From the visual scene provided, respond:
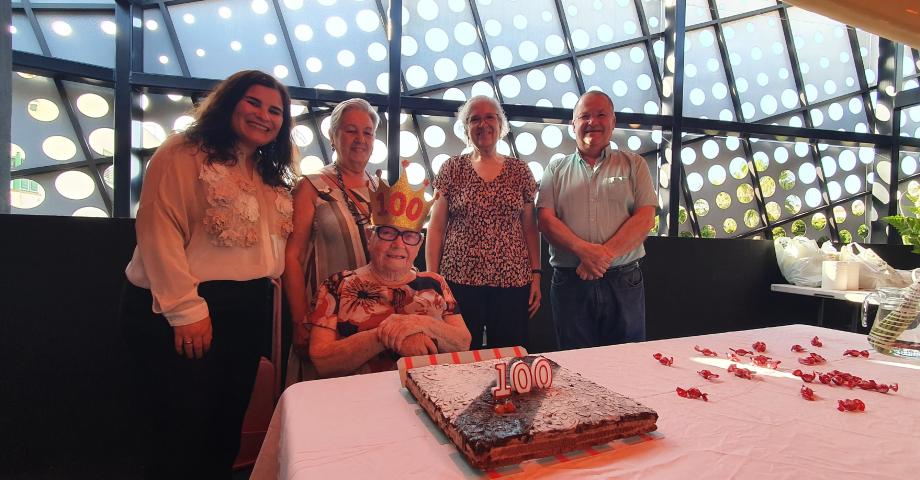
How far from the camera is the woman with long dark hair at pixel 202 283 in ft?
4.21

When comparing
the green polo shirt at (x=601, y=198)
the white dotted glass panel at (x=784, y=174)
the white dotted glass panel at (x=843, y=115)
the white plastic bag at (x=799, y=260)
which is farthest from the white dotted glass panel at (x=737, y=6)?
the green polo shirt at (x=601, y=198)

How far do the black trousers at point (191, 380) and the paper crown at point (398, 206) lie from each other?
0.46 m

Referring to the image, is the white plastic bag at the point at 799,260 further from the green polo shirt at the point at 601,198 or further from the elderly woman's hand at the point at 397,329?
the elderly woman's hand at the point at 397,329

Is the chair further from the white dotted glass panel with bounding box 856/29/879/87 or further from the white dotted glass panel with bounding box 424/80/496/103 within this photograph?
the white dotted glass panel with bounding box 856/29/879/87

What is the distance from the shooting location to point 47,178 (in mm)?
3549

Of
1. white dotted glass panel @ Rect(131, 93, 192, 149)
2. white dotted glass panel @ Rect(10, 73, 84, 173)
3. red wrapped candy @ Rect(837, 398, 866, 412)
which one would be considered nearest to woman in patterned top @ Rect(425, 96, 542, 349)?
red wrapped candy @ Rect(837, 398, 866, 412)

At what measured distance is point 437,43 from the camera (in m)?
4.57

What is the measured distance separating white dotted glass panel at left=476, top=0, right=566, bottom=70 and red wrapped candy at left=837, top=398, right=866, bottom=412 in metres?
4.45

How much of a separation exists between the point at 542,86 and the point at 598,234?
3.25m

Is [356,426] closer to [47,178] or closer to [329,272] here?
[329,272]

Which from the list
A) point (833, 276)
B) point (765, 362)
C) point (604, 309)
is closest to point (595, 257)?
point (604, 309)

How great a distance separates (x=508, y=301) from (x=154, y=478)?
1394 mm

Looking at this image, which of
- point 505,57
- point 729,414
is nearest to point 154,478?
point 729,414

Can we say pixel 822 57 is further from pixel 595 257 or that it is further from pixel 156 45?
pixel 156 45
